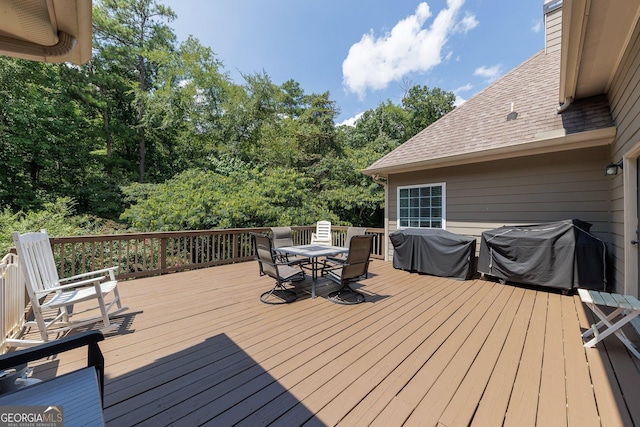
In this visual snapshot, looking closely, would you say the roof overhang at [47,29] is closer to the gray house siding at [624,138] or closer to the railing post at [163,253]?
the railing post at [163,253]

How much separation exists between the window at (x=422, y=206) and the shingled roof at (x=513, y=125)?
22.2 inches

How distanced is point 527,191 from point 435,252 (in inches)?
76.3

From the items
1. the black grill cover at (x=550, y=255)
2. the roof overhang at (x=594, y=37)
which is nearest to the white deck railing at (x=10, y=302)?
the roof overhang at (x=594, y=37)

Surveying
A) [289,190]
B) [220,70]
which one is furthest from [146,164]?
[289,190]

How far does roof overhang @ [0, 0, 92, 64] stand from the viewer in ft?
5.02

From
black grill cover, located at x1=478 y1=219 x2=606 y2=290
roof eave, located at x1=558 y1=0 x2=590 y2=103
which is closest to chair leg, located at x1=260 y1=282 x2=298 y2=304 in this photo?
black grill cover, located at x1=478 y1=219 x2=606 y2=290

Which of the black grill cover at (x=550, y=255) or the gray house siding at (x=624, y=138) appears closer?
the gray house siding at (x=624, y=138)

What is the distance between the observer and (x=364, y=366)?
2.10 meters

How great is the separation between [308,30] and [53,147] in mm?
12007

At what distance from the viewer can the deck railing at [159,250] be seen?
4379mm

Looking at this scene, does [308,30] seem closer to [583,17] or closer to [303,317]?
[583,17]

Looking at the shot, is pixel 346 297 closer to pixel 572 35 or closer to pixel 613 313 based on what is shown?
pixel 613 313

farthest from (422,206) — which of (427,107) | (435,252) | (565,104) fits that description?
(427,107)

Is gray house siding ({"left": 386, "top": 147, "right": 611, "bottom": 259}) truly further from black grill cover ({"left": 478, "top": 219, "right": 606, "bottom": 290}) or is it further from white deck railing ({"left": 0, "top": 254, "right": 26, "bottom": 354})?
white deck railing ({"left": 0, "top": 254, "right": 26, "bottom": 354})
